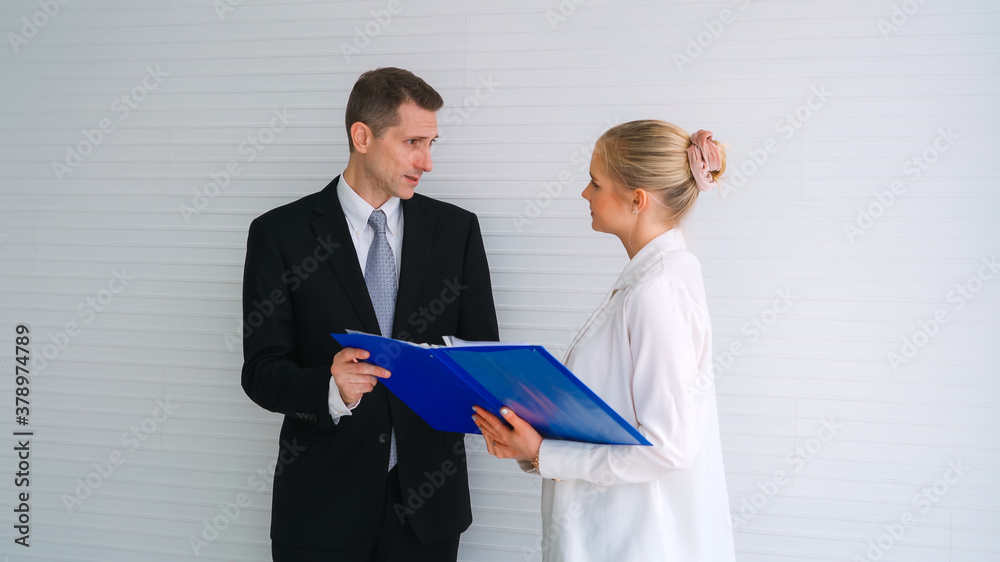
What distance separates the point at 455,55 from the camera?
271cm

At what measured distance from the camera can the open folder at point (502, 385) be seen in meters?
1.37

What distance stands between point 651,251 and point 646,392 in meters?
0.31

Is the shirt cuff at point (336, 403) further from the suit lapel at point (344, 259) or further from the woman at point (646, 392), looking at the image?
the woman at point (646, 392)

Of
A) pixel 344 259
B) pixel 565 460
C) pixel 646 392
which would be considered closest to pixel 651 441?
pixel 646 392

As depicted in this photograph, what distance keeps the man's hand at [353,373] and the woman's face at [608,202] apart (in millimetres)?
608

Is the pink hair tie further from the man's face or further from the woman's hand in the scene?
the man's face

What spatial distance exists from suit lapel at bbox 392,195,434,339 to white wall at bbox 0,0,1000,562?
44 cm

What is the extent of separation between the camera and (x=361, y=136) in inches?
88.4

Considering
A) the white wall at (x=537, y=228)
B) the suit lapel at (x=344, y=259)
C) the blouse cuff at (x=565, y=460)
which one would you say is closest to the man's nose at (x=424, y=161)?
the suit lapel at (x=344, y=259)

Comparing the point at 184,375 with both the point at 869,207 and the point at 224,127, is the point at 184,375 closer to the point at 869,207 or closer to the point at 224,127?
the point at 224,127

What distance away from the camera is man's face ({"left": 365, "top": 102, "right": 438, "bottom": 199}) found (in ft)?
7.23

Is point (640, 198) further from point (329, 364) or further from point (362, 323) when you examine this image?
point (329, 364)

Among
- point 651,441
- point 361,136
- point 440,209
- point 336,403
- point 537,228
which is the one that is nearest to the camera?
point 651,441

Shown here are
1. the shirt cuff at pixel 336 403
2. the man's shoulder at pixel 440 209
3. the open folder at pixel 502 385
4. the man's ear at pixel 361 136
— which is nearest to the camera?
the open folder at pixel 502 385
